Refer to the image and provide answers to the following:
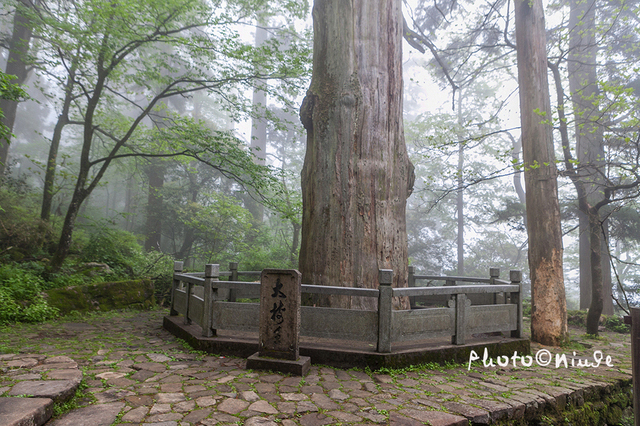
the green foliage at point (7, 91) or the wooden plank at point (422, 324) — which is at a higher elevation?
the green foliage at point (7, 91)

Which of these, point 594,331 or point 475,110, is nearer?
point 594,331

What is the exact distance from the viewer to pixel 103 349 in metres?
5.35

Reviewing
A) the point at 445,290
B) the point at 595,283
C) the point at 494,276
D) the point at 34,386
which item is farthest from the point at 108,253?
the point at 595,283

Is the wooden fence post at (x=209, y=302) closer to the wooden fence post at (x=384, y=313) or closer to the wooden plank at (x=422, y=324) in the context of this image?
the wooden fence post at (x=384, y=313)

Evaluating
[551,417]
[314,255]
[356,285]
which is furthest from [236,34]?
[551,417]

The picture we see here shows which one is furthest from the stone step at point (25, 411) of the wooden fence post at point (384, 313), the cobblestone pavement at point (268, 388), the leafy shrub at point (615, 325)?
the leafy shrub at point (615, 325)

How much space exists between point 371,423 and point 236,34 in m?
9.52

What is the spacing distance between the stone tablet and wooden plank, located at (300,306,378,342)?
49cm

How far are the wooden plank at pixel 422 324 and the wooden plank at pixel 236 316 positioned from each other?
6.31ft

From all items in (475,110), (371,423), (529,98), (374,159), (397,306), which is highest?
(475,110)

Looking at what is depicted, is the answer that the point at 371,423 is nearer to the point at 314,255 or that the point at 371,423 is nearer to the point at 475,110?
the point at 314,255

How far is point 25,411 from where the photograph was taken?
8.89ft

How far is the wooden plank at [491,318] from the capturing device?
5422 millimetres

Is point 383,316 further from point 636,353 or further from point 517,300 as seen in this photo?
point 517,300
